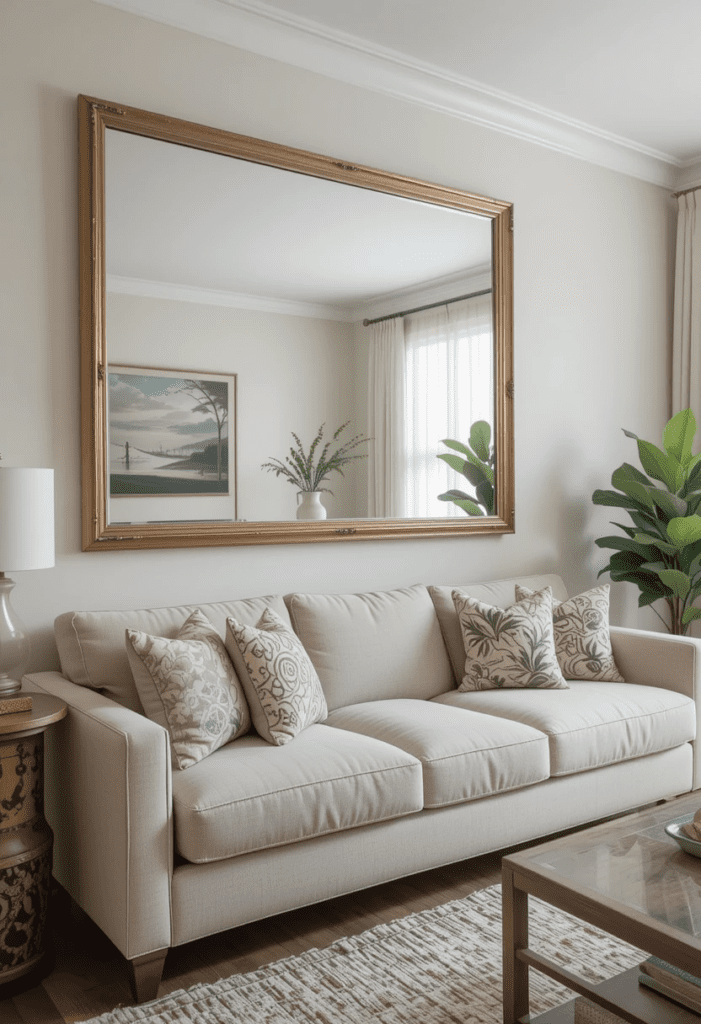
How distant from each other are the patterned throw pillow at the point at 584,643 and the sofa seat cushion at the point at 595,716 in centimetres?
8

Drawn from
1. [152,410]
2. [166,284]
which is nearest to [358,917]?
[152,410]

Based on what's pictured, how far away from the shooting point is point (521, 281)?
12.8 feet

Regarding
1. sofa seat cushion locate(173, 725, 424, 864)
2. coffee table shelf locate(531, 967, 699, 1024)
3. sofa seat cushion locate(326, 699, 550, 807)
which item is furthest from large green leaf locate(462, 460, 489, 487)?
coffee table shelf locate(531, 967, 699, 1024)

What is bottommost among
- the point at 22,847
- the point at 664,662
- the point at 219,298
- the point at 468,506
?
the point at 22,847

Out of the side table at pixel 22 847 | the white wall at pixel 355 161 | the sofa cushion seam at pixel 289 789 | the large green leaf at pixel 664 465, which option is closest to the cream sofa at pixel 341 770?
the sofa cushion seam at pixel 289 789

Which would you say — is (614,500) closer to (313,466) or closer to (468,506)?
(468,506)

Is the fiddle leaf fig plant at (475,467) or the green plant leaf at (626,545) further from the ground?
the fiddle leaf fig plant at (475,467)

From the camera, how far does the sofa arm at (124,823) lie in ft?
6.47

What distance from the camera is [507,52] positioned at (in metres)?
3.36

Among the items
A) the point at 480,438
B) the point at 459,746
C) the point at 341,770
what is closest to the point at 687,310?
the point at 480,438

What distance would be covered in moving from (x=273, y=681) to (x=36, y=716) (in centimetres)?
68

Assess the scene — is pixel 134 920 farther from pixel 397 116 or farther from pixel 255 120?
pixel 397 116

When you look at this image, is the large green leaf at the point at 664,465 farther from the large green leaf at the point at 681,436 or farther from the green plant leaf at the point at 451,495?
the green plant leaf at the point at 451,495

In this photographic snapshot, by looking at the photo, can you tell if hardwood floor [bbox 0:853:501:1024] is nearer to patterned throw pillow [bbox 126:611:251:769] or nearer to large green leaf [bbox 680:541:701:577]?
patterned throw pillow [bbox 126:611:251:769]
